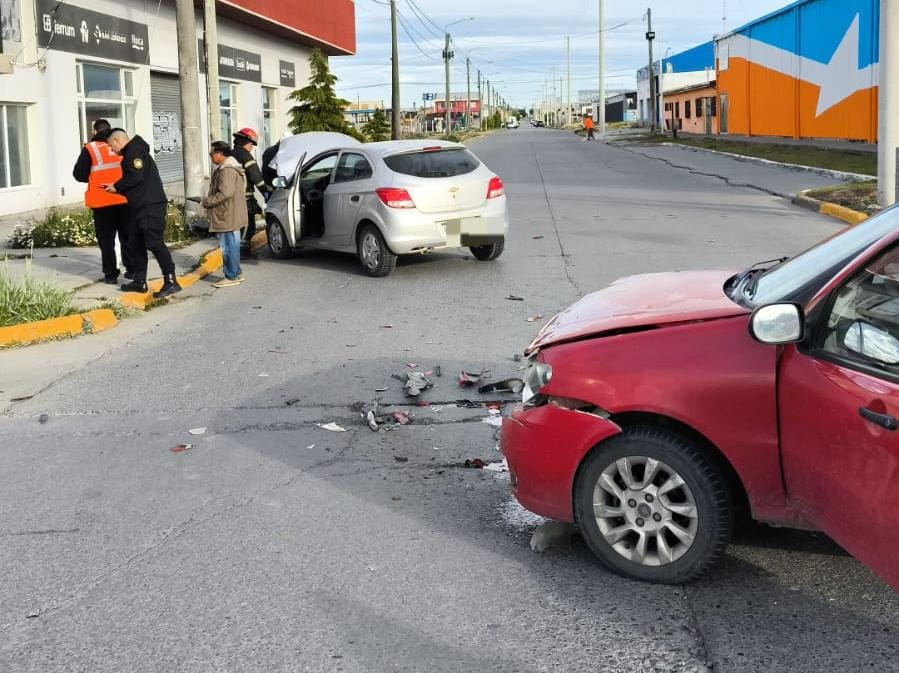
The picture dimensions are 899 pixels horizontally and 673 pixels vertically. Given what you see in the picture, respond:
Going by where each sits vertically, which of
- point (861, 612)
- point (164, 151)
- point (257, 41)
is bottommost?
point (861, 612)

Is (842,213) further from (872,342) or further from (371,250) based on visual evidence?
(872,342)

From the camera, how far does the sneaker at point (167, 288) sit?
1202 cm

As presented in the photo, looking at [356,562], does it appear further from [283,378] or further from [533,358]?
[283,378]

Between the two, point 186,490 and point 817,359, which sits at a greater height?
point 817,359

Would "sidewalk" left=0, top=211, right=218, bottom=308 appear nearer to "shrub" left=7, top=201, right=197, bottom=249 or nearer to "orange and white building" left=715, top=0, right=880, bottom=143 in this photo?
"shrub" left=7, top=201, right=197, bottom=249

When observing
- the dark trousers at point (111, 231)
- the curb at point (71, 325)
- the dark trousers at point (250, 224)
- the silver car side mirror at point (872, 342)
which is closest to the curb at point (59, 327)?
the curb at point (71, 325)

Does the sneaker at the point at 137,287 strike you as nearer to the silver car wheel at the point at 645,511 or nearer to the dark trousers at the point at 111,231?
the dark trousers at the point at 111,231

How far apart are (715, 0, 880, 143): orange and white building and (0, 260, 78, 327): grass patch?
29684 mm

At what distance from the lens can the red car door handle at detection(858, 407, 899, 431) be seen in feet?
11.0

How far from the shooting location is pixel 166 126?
1144 inches

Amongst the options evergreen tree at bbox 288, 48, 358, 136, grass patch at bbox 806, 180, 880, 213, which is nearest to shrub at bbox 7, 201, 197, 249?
grass patch at bbox 806, 180, 880, 213

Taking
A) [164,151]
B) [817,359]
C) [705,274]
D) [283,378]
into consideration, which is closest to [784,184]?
[164,151]

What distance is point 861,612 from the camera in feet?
13.3

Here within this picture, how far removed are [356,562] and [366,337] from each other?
4.95m
